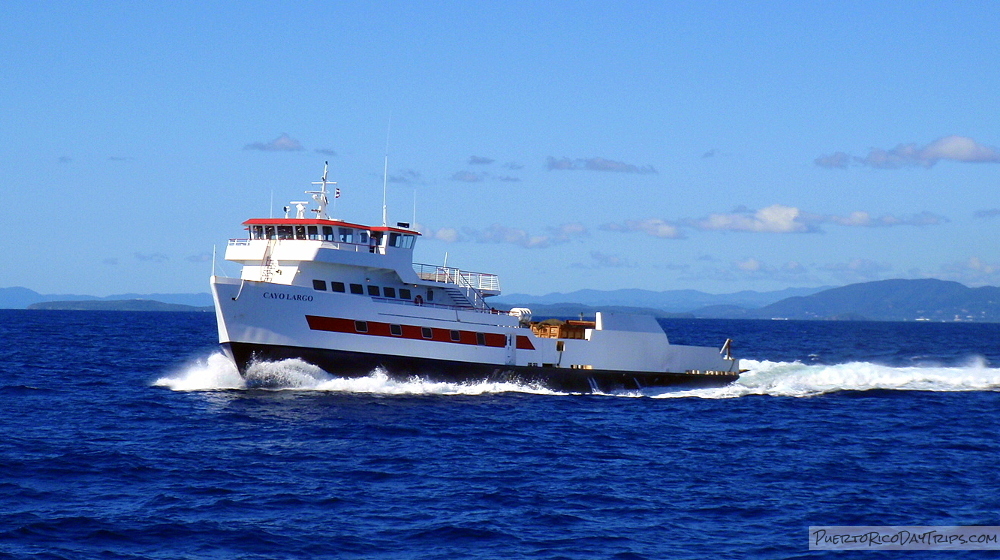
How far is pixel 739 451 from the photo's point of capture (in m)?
22.5

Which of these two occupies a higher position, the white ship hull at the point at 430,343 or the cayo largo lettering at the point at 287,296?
the cayo largo lettering at the point at 287,296

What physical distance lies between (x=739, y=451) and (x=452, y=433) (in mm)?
6874

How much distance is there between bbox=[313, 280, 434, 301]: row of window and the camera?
2925 cm

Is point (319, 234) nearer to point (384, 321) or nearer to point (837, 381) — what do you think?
point (384, 321)

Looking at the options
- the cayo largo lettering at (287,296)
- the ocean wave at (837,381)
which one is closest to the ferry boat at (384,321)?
the cayo largo lettering at (287,296)

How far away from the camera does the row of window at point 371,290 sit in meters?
29.2

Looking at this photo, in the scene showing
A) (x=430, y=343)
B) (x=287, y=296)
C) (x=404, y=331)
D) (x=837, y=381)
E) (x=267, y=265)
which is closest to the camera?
(x=287, y=296)

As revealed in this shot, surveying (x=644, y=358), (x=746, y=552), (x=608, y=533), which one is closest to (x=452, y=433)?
(x=608, y=533)

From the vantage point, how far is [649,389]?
34750 mm

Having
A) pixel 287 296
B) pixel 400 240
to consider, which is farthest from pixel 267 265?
pixel 400 240

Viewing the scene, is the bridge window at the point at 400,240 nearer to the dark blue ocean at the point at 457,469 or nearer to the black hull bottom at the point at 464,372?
the black hull bottom at the point at 464,372

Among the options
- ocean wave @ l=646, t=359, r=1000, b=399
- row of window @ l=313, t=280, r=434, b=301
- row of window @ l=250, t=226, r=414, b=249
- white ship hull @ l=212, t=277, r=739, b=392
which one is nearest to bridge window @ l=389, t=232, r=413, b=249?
row of window @ l=250, t=226, r=414, b=249

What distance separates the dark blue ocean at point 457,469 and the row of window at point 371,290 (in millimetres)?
2565

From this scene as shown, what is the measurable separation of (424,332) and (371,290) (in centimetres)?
215
